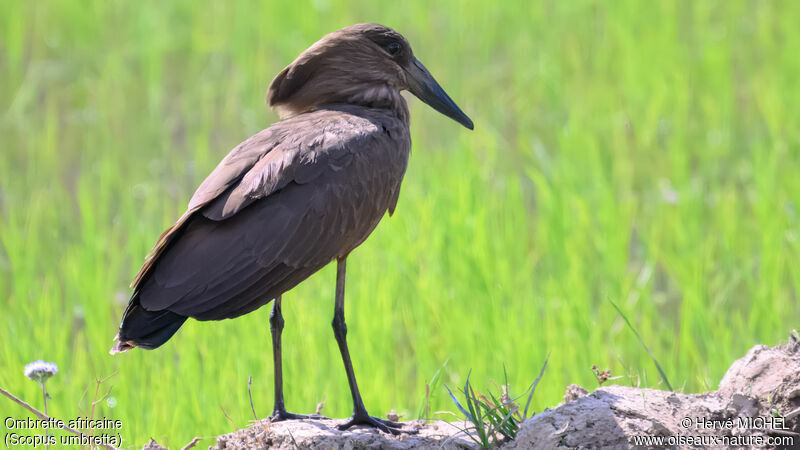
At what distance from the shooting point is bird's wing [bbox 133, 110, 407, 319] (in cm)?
342

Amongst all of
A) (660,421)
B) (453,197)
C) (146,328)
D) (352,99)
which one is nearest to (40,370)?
(146,328)

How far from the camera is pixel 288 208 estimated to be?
359cm

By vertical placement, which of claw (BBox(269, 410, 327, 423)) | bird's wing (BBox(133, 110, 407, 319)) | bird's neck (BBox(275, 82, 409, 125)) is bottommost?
claw (BBox(269, 410, 327, 423))

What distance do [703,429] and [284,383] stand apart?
196cm

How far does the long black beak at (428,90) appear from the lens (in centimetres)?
439

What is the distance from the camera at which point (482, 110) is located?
7.69 metres

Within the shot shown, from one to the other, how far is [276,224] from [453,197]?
2406 millimetres

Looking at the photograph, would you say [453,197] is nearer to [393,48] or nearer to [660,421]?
[393,48]

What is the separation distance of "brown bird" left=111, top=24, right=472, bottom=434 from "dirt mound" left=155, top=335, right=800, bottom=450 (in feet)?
1.07

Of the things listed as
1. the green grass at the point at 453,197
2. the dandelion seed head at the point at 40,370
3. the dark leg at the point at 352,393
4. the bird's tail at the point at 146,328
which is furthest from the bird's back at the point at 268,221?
the green grass at the point at 453,197

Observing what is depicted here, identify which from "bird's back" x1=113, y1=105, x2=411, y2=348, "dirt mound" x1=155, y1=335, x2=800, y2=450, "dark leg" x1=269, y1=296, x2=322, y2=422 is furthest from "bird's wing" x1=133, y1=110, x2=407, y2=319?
"dirt mound" x1=155, y1=335, x2=800, y2=450

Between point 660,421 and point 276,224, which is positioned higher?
point 276,224

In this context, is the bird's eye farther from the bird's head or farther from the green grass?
the green grass

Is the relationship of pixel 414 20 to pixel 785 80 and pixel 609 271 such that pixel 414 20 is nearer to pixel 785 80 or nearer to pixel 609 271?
pixel 785 80
